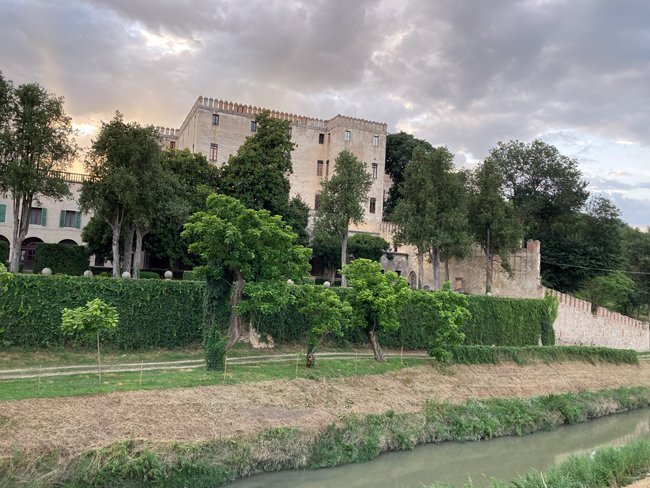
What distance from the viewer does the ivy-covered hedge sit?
920 inches

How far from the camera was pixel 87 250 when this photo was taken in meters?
32.9

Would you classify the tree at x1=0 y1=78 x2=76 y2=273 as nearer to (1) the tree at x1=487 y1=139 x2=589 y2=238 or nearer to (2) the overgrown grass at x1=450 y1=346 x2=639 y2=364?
(2) the overgrown grass at x1=450 y1=346 x2=639 y2=364

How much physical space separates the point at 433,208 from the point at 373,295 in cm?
1270

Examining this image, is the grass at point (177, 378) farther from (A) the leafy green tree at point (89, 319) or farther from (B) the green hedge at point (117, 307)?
(B) the green hedge at point (117, 307)

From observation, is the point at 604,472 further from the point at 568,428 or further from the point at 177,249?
the point at 177,249

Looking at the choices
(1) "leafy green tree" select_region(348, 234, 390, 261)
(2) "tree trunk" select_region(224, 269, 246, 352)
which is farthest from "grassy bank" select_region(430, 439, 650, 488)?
(1) "leafy green tree" select_region(348, 234, 390, 261)

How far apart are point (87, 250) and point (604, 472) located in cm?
3042

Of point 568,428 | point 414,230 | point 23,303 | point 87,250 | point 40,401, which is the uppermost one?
point 414,230

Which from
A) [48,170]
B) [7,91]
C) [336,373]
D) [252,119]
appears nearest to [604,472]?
[336,373]

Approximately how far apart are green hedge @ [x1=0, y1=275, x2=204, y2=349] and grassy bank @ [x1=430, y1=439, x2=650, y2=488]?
1326 centimetres

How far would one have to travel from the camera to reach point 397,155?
184 feet

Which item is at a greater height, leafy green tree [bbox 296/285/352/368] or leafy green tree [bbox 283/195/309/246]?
leafy green tree [bbox 283/195/309/246]

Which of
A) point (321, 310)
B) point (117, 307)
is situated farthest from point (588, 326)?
point (117, 307)

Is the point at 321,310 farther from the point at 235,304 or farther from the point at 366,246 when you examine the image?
the point at 366,246
